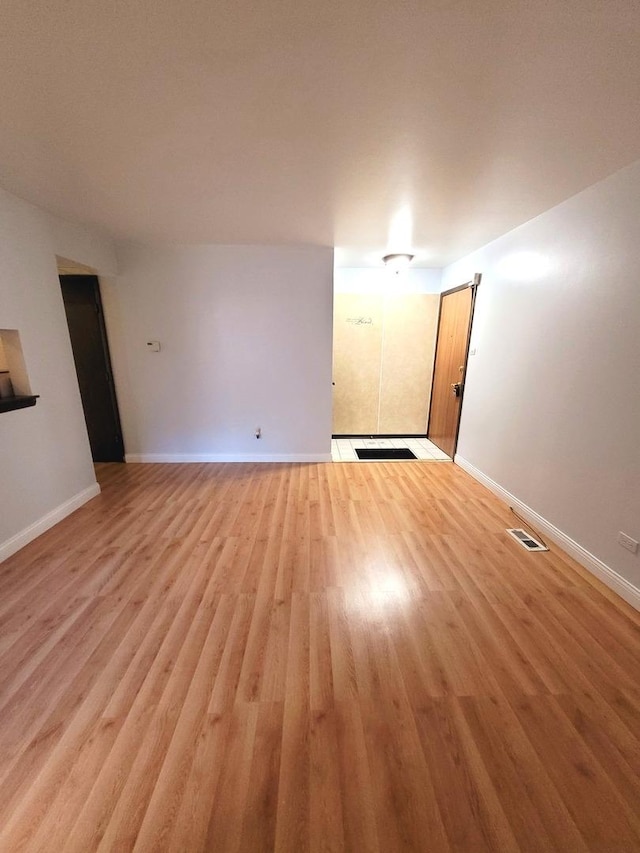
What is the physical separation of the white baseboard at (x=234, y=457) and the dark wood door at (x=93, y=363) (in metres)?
0.34

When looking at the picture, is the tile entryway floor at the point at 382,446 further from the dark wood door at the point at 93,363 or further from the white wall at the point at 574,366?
the dark wood door at the point at 93,363

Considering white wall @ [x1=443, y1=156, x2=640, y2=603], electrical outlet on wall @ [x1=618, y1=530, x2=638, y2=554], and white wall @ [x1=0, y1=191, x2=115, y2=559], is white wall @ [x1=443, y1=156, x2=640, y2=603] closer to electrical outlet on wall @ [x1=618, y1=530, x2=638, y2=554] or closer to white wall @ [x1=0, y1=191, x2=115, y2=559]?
electrical outlet on wall @ [x1=618, y1=530, x2=638, y2=554]

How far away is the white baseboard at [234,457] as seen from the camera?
3990 millimetres

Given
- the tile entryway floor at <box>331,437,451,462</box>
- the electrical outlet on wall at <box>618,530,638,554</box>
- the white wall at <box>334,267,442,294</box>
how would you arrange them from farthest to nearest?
the white wall at <box>334,267,442,294</box> → the tile entryway floor at <box>331,437,451,462</box> → the electrical outlet on wall at <box>618,530,638,554</box>

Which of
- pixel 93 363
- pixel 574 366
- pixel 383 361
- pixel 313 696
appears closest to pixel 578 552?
pixel 574 366

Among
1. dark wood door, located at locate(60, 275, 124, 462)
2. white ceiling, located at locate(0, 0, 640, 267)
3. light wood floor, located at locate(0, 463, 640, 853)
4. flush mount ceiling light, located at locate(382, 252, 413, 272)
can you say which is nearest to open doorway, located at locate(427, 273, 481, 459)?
flush mount ceiling light, located at locate(382, 252, 413, 272)

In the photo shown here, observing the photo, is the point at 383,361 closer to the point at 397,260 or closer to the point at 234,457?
the point at 397,260

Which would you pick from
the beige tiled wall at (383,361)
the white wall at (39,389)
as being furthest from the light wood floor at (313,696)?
the beige tiled wall at (383,361)

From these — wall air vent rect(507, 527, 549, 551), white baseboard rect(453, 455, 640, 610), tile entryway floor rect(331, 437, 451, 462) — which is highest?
white baseboard rect(453, 455, 640, 610)

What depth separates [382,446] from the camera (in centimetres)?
464

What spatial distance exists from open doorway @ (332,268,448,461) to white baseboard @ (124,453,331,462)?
1.50 feet

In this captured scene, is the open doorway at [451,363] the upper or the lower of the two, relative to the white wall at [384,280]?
lower

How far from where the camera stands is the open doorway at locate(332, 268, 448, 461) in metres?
4.56

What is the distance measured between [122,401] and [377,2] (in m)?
3.98
